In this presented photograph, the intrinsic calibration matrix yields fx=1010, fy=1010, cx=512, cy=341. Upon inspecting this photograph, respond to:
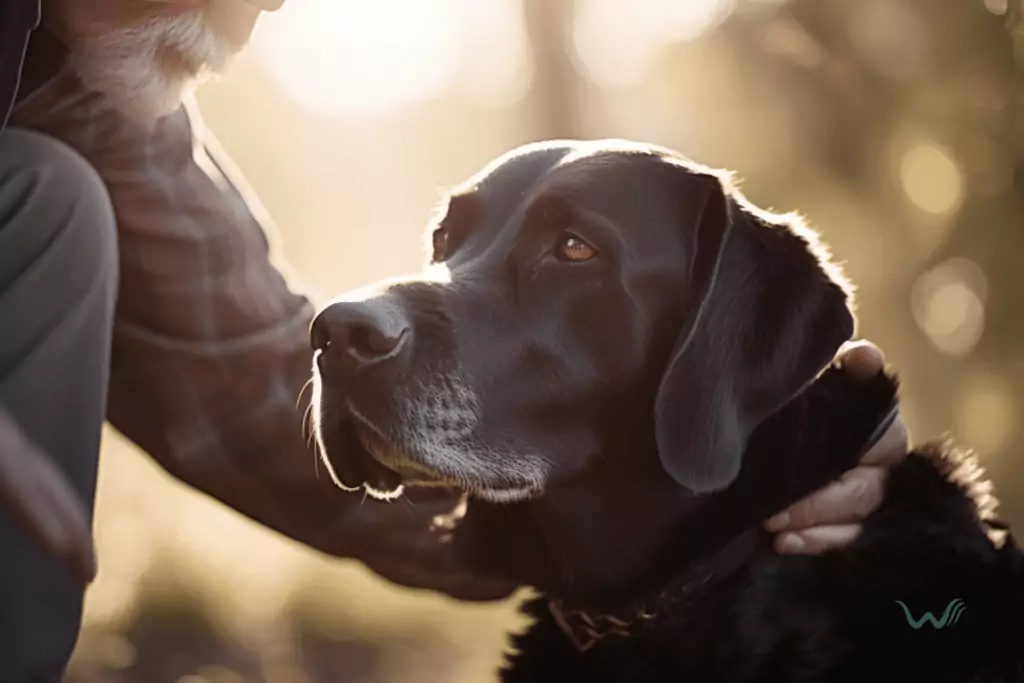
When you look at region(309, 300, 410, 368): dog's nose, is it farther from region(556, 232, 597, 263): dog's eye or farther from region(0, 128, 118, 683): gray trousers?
region(0, 128, 118, 683): gray trousers

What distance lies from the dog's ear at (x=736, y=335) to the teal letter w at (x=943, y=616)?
29 cm

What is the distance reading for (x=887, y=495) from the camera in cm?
129

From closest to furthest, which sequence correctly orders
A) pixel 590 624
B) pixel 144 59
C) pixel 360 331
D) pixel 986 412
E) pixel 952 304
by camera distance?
pixel 360 331, pixel 590 624, pixel 144 59, pixel 986 412, pixel 952 304

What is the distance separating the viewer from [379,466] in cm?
123

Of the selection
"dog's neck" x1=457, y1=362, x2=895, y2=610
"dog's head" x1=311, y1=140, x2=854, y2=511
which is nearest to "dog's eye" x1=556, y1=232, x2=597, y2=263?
"dog's head" x1=311, y1=140, x2=854, y2=511

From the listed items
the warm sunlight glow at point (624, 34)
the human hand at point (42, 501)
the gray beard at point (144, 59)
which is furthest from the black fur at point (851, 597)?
the gray beard at point (144, 59)

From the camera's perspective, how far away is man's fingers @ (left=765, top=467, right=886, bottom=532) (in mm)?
1255

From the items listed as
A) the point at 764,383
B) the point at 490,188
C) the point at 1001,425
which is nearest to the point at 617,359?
the point at 764,383

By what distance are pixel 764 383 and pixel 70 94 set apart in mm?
1118

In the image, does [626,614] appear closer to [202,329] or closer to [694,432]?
[694,432]

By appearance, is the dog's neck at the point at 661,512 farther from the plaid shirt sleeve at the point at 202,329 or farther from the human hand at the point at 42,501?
the human hand at the point at 42,501

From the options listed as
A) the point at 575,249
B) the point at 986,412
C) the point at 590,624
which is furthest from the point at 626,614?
the point at 986,412

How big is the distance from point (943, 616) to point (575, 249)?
0.63 metres

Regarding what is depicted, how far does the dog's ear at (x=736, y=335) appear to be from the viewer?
3.92 ft
